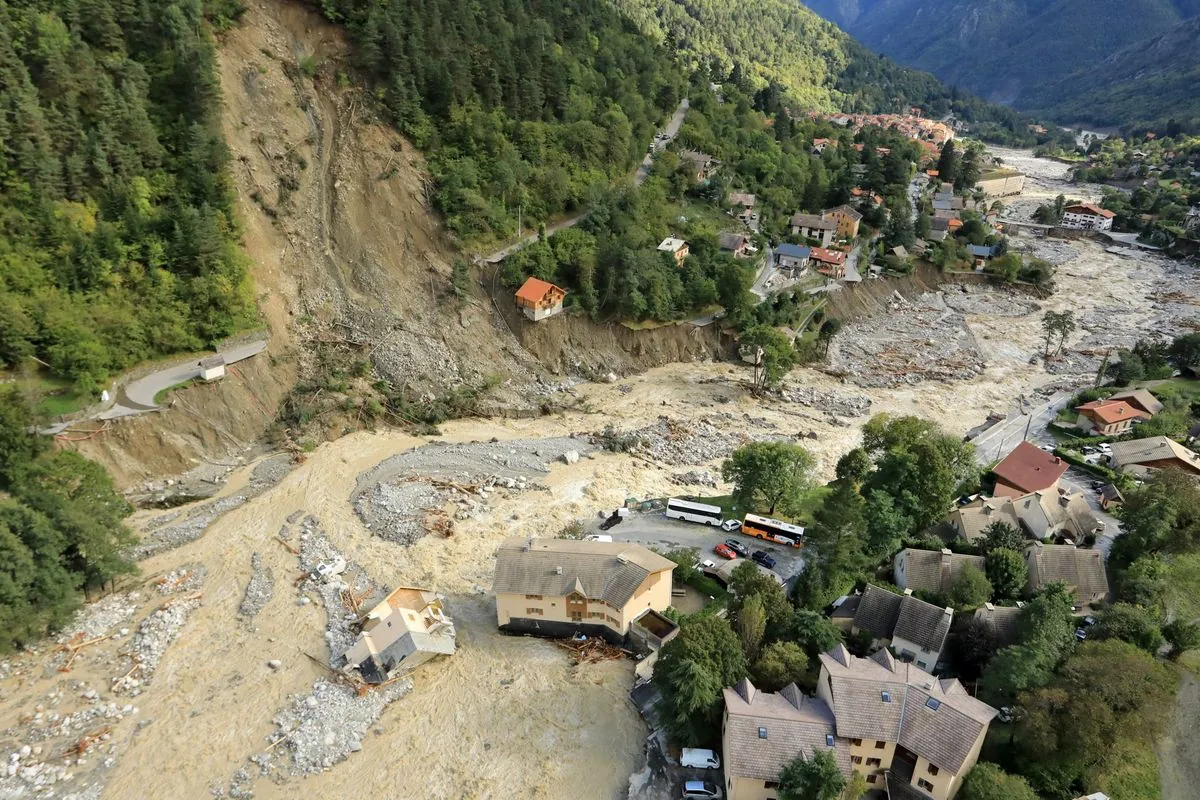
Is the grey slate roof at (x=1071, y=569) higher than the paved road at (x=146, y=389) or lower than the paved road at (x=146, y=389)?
lower

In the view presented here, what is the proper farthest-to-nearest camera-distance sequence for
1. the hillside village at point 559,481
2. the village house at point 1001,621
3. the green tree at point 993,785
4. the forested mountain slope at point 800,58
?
1. the forested mountain slope at point 800,58
2. the village house at point 1001,621
3. the hillside village at point 559,481
4. the green tree at point 993,785

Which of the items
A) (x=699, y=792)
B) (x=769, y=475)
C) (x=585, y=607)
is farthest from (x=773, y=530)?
(x=699, y=792)

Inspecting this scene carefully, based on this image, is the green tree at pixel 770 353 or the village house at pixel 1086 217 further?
the village house at pixel 1086 217

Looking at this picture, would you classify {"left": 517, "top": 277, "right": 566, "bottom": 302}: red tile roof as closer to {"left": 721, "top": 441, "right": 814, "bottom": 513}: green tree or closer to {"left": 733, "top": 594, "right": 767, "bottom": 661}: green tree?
{"left": 721, "top": 441, "right": 814, "bottom": 513}: green tree

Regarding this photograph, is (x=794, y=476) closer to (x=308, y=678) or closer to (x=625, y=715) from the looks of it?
(x=625, y=715)

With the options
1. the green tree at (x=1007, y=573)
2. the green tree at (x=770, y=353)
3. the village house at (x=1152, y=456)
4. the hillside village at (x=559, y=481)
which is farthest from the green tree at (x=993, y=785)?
the green tree at (x=770, y=353)

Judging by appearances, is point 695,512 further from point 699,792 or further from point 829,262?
point 829,262

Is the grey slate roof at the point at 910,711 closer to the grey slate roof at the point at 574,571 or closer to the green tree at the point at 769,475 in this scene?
the grey slate roof at the point at 574,571

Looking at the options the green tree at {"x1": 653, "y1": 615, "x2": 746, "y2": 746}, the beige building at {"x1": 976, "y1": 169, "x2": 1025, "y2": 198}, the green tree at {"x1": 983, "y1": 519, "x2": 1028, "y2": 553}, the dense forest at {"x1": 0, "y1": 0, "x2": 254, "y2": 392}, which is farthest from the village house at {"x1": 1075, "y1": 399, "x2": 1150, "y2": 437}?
the beige building at {"x1": 976, "y1": 169, "x2": 1025, "y2": 198}
